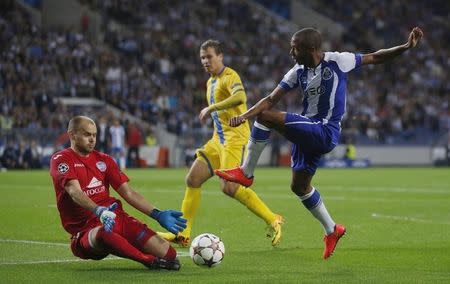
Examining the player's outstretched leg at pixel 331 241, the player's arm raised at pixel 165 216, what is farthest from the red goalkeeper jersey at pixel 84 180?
the player's outstretched leg at pixel 331 241

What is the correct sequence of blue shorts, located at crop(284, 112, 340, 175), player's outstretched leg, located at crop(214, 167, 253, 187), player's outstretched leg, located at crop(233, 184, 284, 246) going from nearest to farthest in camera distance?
blue shorts, located at crop(284, 112, 340, 175) < player's outstretched leg, located at crop(214, 167, 253, 187) < player's outstretched leg, located at crop(233, 184, 284, 246)

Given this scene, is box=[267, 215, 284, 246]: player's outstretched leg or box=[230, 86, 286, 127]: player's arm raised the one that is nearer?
box=[230, 86, 286, 127]: player's arm raised

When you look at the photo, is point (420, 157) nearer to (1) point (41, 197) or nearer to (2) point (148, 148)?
(2) point (148, 148)

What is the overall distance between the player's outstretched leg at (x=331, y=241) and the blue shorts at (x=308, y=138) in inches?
26.3

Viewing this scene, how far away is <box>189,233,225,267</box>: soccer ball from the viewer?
914 cm

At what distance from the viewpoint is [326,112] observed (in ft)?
A: 33.2

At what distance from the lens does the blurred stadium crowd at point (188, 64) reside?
35.4m

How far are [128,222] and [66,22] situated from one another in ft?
105

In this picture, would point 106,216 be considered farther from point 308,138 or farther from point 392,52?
point 392,52

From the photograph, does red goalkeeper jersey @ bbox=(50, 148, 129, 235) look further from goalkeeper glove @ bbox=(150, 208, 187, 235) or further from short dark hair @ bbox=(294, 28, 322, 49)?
short dark hair @ bbox=(294, 28, 322, 49)

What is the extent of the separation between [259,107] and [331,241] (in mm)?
1663

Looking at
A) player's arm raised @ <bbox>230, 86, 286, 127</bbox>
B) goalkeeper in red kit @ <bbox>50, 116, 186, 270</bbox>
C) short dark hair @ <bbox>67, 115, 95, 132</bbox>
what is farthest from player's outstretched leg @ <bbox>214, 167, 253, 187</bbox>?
short dark hair @ <bbox>67, 115, 95, 132</bbox>

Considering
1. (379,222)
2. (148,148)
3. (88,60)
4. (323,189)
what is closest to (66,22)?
(88,60)

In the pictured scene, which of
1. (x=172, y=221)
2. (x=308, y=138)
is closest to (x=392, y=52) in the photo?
(x=308, y=138)
